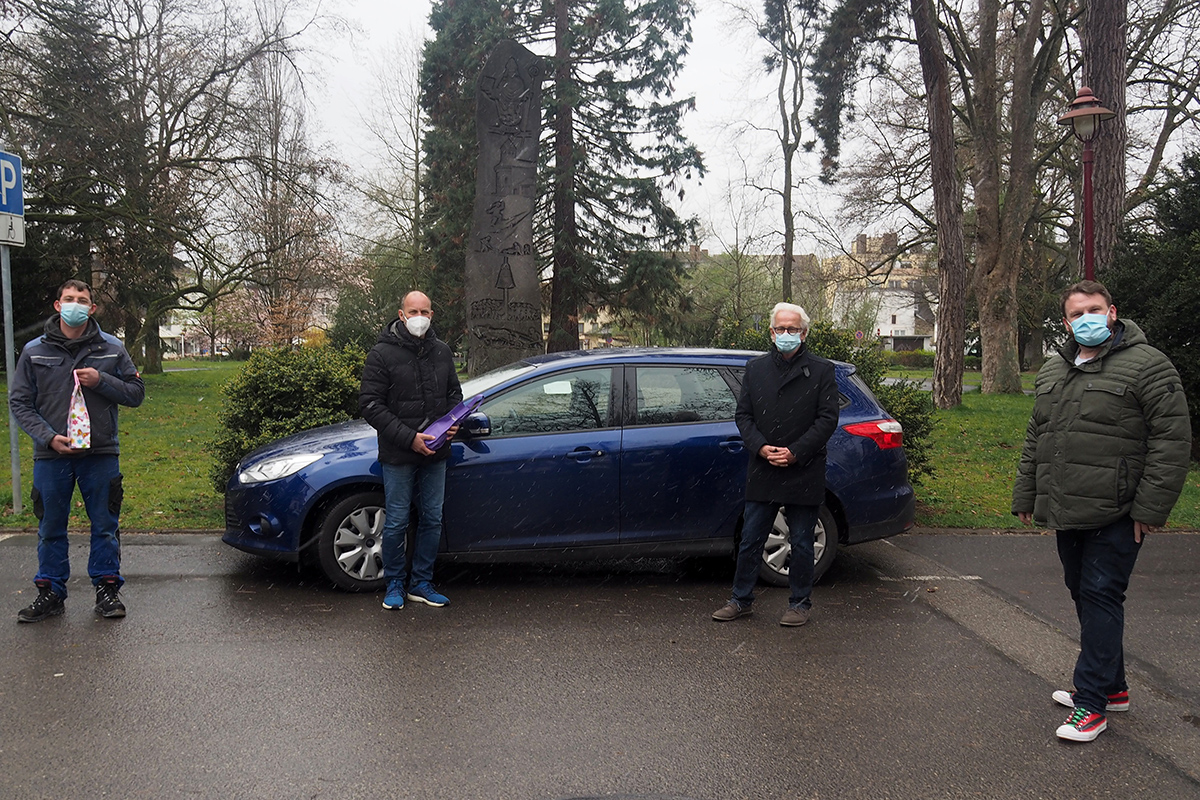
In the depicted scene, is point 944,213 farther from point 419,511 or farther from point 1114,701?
point 1114,701

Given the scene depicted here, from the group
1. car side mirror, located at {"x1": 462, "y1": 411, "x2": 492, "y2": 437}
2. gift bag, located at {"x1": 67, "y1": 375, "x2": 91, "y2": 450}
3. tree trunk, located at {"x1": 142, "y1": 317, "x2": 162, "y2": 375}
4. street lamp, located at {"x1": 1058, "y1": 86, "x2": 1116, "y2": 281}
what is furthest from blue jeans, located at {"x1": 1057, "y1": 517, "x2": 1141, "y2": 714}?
tree trunk, located at {"x1": 142, "y1": 317, "x2": 162, "y2": 375}

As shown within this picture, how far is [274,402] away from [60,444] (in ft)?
9.73

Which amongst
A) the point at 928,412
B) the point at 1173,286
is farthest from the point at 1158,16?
the point at 928,412

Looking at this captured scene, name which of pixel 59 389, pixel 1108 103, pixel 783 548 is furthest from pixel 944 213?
pixel 59 389

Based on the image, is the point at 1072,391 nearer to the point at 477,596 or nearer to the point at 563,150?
the point at 477,596

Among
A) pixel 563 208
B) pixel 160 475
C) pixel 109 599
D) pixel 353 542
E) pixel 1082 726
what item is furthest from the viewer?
pixel 563 208

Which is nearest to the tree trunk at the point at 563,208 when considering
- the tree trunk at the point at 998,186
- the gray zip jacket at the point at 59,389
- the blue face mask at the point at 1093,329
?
the tree trunk at the point at 998,186

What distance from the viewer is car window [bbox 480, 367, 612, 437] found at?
19.7 feet

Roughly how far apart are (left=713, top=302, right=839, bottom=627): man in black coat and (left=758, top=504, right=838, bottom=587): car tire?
0.69 meters

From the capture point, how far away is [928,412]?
8719 mm

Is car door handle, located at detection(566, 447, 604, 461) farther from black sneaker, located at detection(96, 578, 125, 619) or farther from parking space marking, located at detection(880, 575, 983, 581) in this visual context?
black sneaker, located at detection(96, 578, 125, 619)

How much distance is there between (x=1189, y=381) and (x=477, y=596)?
954cm

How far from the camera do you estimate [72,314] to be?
208 inches

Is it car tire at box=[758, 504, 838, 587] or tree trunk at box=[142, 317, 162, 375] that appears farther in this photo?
tree trunk at box=[142, 317, 162, 375]
